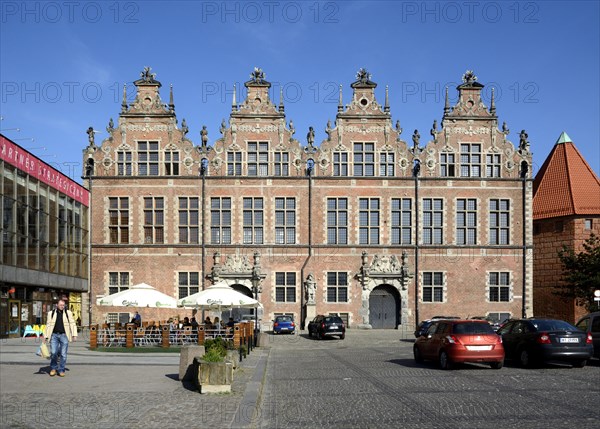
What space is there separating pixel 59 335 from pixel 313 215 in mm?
32189

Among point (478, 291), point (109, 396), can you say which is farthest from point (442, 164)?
point (109, 396)

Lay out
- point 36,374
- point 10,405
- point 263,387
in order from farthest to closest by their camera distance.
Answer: point 36,374, point 263,387, point 10,405

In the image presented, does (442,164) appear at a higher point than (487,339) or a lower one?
higher

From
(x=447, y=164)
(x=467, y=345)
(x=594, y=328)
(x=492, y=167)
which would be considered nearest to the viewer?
(x=467, y=345)

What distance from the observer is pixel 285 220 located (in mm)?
48875

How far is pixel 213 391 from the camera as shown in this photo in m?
14.0

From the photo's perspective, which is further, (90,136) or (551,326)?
(90,136)

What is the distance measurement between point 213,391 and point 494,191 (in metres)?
38.8

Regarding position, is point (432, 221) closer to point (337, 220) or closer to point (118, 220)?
point (337, 220)

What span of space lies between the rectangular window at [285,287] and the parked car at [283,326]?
4.33 meters

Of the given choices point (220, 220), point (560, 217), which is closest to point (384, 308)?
point (220, 220)

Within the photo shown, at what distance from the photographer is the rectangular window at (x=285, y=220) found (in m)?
48.8

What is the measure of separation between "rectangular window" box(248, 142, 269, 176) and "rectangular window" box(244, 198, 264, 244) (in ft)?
6.18

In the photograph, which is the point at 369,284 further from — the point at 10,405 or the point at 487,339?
the point at 10,405
